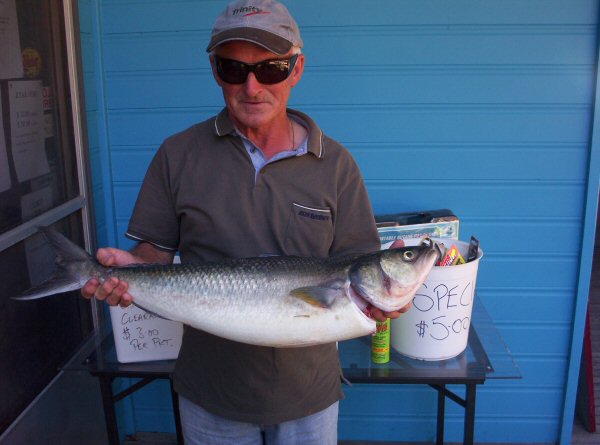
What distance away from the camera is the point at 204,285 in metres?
1.99

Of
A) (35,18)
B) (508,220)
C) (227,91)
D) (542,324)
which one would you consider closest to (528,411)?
(542,324)

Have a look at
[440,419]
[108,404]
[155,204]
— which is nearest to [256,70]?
[155,204]

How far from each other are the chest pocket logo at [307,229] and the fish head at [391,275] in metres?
0.22

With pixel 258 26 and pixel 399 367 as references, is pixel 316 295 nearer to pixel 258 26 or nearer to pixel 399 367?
pixel 258 26

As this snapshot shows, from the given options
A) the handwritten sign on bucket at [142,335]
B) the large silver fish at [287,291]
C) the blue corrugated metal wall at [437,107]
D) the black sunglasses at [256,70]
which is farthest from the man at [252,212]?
the blue corrugated metal wall at [437,107]

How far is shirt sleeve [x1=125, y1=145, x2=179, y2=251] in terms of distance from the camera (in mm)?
2137

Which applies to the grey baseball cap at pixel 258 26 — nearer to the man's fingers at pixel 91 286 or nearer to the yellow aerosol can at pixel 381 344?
the man's fingers at pixel 91 286

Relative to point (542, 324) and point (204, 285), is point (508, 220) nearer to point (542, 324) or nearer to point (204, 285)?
point (542, 324)

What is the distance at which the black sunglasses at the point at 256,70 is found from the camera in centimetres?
199

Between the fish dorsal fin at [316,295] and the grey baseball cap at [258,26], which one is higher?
the grey baseball cap at [258,26]

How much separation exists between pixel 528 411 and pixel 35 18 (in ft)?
12.8

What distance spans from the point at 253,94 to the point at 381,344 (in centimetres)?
155

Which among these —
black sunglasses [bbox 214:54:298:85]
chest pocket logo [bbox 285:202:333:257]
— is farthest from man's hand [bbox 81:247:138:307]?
black sunglasses [bbox 214:54:298:85]

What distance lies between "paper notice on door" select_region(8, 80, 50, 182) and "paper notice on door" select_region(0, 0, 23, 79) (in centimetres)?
6
